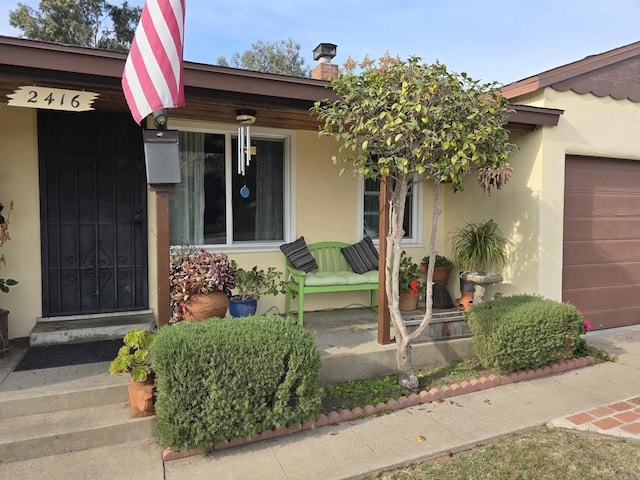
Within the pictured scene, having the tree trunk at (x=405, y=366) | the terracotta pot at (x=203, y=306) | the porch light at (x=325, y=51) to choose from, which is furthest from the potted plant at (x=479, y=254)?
the porch light at (x=325, y=51)

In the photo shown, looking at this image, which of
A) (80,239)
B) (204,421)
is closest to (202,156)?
(80,239)

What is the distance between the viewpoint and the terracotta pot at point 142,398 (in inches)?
116

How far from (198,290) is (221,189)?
5.30ft

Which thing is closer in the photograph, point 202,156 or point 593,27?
point 202,156

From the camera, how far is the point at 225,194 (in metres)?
5.09

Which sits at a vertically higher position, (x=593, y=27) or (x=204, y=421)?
(x=593, y=27)

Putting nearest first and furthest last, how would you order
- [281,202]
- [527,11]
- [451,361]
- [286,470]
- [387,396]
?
[286,470]
[387,396]
[451,361]
[281,202]
[527,11]

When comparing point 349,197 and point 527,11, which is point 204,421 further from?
point 527,11

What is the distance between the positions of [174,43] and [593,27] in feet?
24.7

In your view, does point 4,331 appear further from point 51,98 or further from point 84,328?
Result: point 51,98

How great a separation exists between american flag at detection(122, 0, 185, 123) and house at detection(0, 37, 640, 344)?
0.45 m

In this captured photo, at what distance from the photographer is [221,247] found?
16.5 ft

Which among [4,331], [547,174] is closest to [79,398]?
[4,331]

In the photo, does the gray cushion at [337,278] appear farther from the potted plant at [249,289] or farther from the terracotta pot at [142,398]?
the terracotta pot at [142,398]
